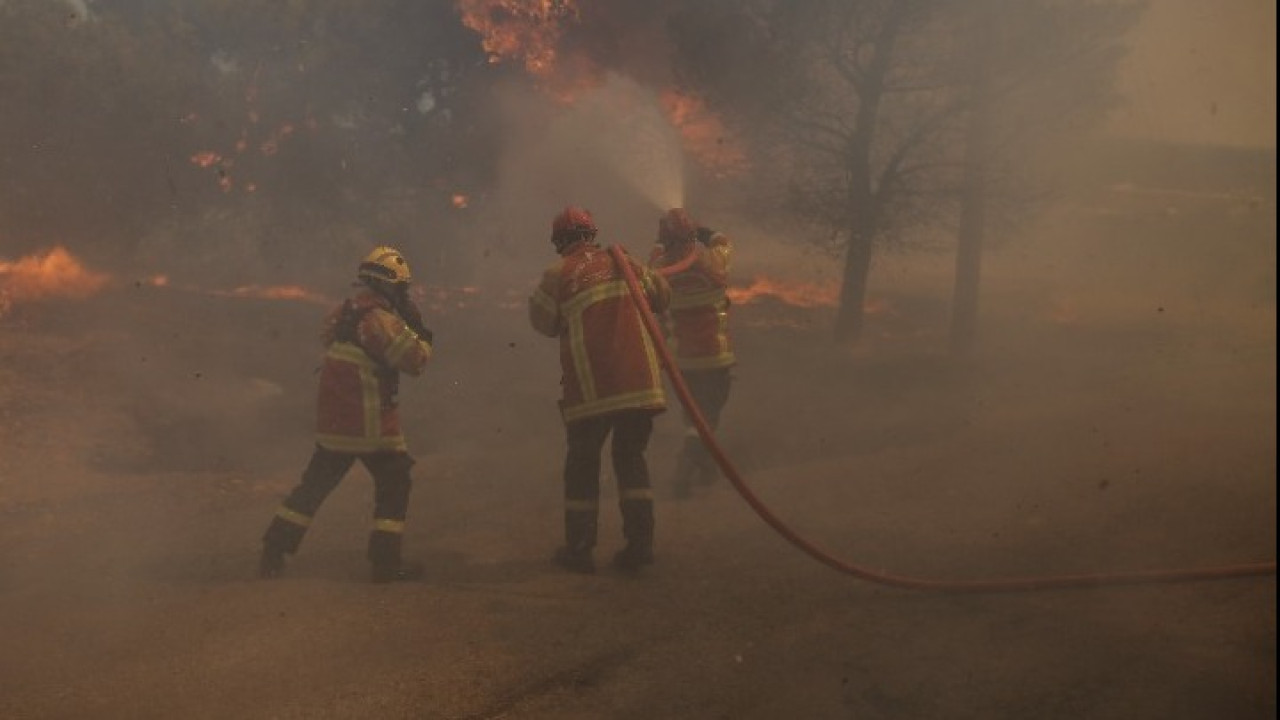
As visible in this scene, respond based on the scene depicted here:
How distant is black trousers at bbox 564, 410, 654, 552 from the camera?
5.68m

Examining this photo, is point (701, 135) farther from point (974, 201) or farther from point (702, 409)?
point (702, 409)

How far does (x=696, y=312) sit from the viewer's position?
758 cm

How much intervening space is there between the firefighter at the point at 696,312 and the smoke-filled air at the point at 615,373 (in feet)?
0.13

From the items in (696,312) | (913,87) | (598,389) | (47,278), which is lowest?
(598,389)

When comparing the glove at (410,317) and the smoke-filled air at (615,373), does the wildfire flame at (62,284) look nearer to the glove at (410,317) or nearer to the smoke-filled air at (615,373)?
the smoke-filled air at (615,373)

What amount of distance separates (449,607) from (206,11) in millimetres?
15251

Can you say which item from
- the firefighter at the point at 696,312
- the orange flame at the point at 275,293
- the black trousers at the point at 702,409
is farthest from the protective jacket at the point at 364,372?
the orange flame at the point at 275,293

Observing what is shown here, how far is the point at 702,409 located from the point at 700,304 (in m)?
0.85

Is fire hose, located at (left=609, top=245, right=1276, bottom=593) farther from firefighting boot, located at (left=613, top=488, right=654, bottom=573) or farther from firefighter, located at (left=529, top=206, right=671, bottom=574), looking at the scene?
firefighting boot, located at (left=613, top=488, right=654, bottom=573)

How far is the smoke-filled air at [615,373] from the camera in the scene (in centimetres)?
444

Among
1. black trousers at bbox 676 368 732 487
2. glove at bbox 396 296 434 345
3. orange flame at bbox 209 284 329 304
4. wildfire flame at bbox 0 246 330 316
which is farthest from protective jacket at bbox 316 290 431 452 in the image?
orange flame at bbox 209 284 329 304

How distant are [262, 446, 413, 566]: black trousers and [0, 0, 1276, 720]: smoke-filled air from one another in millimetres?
24

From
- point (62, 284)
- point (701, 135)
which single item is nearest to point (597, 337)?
point (701, 135)

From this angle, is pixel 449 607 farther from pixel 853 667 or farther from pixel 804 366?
pixel 804 366
